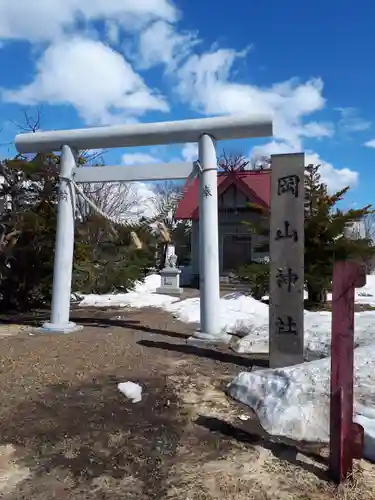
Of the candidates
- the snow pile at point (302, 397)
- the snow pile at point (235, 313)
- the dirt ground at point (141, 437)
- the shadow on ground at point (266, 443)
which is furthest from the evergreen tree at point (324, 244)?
the shadow on ground at point (266, 443)

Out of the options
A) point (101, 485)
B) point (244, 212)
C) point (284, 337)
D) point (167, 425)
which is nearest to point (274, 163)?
point (284, 337)

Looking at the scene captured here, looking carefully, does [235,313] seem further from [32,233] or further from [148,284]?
[148,284]

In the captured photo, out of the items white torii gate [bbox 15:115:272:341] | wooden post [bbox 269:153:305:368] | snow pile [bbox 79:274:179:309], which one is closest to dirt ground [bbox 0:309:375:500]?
wooden post [bbox 269:153:305:368]

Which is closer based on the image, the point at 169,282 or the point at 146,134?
the point at 146,134

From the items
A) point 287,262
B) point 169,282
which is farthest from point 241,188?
point 287,262

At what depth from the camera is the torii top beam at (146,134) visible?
22.7ft

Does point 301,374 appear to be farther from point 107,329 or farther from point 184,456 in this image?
point 107,329

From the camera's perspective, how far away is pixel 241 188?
19.0 metres

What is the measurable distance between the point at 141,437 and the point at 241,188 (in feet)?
53.1

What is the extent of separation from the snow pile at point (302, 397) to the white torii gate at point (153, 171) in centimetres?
264

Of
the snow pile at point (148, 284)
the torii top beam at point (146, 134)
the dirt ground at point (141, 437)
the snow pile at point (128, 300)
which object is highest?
the torii top beam at point (146, 134)

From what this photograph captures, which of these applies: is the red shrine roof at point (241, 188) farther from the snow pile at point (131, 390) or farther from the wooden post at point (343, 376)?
the wooden post at point (343, 376)

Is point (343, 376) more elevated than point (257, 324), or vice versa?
point (343, 376)

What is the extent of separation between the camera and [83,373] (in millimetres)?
5312
